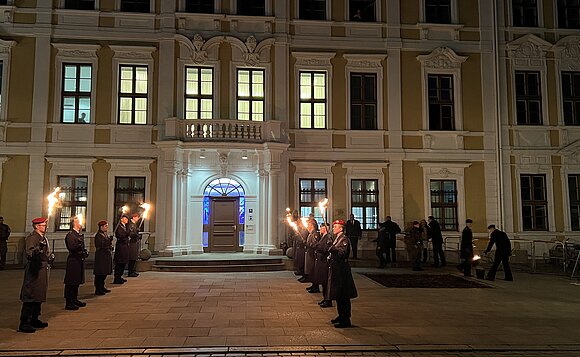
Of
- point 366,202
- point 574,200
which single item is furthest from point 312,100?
point 574,200

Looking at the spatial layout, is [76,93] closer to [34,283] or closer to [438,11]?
[34,283]

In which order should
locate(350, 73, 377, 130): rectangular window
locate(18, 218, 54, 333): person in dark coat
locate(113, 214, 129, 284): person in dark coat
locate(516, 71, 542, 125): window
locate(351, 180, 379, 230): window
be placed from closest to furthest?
1. locate(18, 218, 54, 333): person in dark coat
2. locate(113, 214, 129, 284): person in dark coat
3. locate(351, 180, 379, 230): window
4. locate(350, 73, 377, 130): rectangular window
5. locate(516, 71, 542, 125): window

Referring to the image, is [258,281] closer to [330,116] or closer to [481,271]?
[481,271]

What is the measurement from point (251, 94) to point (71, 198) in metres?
8.35

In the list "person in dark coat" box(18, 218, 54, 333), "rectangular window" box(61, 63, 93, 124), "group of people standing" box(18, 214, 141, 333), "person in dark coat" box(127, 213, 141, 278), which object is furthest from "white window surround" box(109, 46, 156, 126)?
"person in dark coat" box(18, 218, 54, 333)

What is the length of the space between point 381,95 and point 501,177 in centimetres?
623

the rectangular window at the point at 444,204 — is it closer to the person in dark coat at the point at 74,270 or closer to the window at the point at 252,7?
the window at the point at 252,7

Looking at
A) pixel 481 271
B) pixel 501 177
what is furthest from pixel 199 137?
pixel 501 177

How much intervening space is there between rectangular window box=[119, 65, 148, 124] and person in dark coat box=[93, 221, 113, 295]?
8.29 m

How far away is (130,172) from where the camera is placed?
1978cm

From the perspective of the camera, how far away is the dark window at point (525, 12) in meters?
22.3

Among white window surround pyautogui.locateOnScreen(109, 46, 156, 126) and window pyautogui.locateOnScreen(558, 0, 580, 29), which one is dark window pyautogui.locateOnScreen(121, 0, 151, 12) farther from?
window pyautogui.locateOnScreen(558, 0, 580, 29)

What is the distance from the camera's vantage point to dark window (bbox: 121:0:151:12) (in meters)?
20.5

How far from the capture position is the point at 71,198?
19.6 metres
